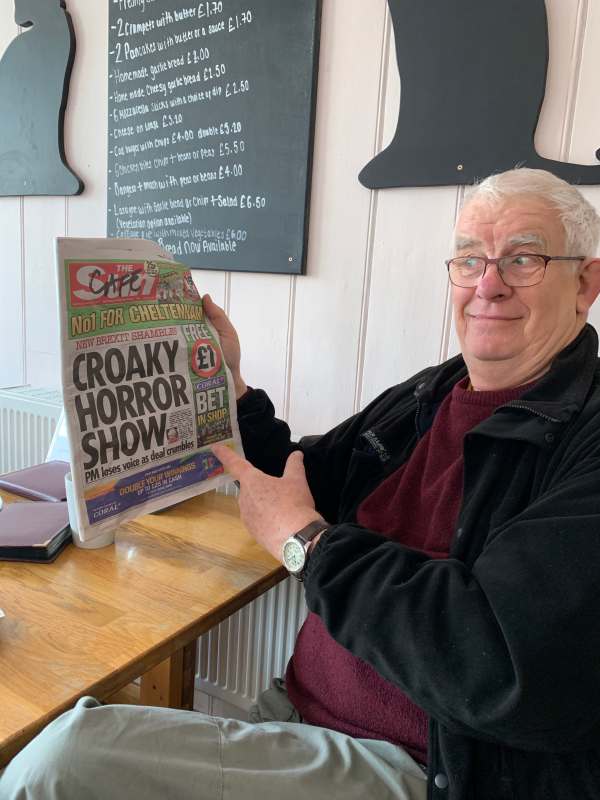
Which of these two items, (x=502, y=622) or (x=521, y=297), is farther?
(x=521, y=297)

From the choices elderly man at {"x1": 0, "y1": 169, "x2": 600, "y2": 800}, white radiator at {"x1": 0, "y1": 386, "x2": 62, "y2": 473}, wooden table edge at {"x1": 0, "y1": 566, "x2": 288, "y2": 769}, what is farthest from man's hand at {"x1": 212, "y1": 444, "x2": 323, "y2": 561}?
white radiator at {"x1": 0, "y1": 386, "x2": 62, "y2": 473}

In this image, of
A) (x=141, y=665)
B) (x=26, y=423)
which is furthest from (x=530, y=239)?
(x=26, y=423)

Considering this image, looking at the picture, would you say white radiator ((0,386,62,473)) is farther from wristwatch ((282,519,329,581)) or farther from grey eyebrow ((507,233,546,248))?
grey eyebrow ((507,233,546,248))

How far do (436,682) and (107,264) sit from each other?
0.69 m

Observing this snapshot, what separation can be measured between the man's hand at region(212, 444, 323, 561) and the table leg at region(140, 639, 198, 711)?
1.50ft

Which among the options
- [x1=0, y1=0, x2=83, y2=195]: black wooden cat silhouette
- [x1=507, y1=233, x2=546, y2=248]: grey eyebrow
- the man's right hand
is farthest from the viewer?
[x1=0, y1=0, x2=83, y2=195]: black wooden cat silhouette

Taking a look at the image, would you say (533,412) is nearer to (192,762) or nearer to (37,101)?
(192,762)

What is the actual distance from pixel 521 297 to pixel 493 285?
44 mm

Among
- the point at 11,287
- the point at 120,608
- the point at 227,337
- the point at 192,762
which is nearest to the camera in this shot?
the point at 192,762

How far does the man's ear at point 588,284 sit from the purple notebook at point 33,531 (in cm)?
91

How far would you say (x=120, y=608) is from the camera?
82 centimetres

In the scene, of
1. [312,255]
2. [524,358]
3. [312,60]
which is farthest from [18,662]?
[312,60]

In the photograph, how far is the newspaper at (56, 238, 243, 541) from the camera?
81cm

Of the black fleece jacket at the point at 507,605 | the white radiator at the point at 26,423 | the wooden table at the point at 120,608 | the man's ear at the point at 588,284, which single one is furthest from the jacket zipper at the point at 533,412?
the white radiator at the point at 26,423
